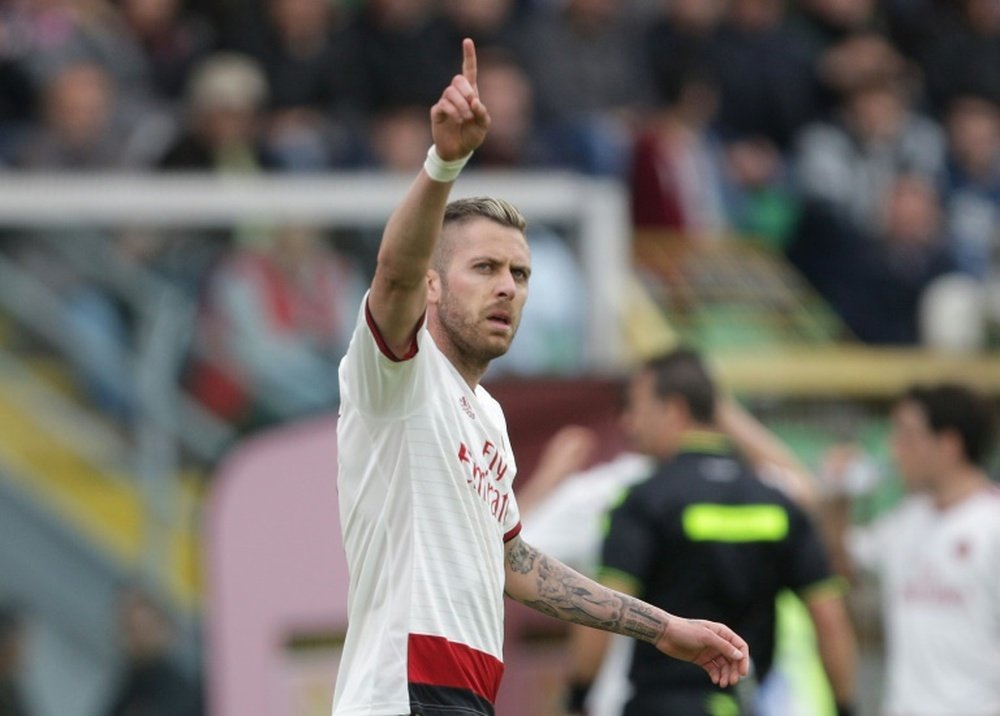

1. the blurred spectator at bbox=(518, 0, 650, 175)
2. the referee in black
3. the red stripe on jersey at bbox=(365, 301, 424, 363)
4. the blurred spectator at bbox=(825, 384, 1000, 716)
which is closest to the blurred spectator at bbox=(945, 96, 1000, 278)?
the blurred spectator at bbox=(518, 0, 650, 175)

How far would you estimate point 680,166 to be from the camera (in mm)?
12906

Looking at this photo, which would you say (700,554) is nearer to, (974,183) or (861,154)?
(861,154)

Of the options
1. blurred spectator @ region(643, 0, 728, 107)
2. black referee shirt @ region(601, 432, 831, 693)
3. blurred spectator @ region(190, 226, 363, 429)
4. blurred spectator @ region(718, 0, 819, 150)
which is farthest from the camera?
blurred spectator @ region(718, 0, 819, 150)

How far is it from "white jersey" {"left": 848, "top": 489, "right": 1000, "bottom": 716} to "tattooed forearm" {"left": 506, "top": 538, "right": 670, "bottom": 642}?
11.0 feet

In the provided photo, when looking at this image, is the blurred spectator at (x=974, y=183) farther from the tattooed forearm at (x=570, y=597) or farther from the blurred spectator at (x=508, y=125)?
the tattooed forearm at (x=570, y=597)

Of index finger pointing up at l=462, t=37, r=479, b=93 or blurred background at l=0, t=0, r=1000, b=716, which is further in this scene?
blurred background at l=0, t=0, r=1000, b=716

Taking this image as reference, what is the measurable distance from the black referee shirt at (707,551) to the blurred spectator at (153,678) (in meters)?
3.43

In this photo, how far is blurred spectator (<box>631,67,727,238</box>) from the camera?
41.9 ft

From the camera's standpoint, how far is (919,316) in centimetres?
1340

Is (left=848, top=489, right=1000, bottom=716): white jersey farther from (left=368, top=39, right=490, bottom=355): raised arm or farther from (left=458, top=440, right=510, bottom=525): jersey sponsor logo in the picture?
(left=368, top=39, right=490, bottom=355): raised arm

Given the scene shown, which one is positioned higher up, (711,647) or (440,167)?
(440,167)

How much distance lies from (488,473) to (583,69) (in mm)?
9118

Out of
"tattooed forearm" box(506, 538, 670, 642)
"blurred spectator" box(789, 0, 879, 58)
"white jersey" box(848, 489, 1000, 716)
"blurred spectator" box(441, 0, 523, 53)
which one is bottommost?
"white jersey" box(848, 489, 1000, 716)

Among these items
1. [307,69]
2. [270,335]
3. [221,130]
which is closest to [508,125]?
[307,69]
